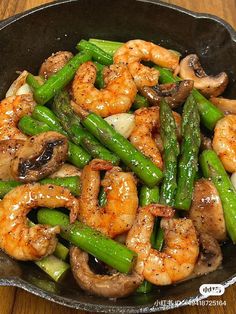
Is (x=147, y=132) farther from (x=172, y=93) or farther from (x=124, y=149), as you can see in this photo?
(x=172, y=93)

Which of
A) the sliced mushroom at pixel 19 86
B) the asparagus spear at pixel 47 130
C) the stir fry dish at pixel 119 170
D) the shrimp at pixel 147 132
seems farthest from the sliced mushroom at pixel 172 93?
the sliced mushroom at pixel 19 86

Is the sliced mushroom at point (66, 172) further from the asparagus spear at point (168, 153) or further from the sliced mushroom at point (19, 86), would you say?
the sliced mushroom at point (19, 86)

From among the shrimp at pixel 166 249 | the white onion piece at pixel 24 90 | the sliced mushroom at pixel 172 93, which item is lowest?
the shrimp at pixel 166 249

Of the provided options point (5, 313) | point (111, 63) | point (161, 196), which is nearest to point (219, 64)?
point (111, 63)

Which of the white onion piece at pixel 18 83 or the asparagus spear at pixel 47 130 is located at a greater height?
the white onion piece at pixel 18 83

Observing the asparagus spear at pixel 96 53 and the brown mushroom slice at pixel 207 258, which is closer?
the brown mushroom slice at pixel 207 258

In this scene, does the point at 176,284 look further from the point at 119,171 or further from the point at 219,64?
the point at 219,64

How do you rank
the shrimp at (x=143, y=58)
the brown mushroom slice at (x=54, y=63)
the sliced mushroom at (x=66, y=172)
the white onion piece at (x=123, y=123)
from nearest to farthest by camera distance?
the sliced mushroom at (x=66, y=172), the white onion piece at (x=123, y=123), the shrimp at (x=143, y=58), the brown mushroom slice at (x=54, y=63)
